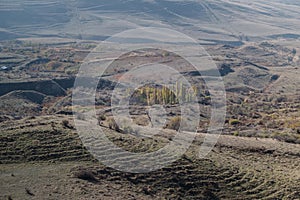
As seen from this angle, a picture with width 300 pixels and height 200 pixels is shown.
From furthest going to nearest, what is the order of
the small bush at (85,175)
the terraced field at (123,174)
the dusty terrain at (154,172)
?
the small bush at (85,175) < the dusty terrain at (154,172) < the terraced field at (123,174)

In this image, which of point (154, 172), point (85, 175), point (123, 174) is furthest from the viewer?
point (154, 172)

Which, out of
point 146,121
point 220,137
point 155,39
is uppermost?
point 220,137

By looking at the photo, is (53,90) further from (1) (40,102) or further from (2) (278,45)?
(2) (278,45)

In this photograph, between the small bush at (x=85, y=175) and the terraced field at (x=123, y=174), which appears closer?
the terraced field at (x=123, y=174)

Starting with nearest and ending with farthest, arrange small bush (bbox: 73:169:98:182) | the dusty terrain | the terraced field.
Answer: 1. the terraced field
2. the dusty terrain
3. small bush (bbox: 73:169:98:182)

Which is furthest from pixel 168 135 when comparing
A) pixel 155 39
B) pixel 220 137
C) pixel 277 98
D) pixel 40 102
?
pixel 155 39

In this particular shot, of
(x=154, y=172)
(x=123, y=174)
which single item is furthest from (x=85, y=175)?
(x=154, y=172)

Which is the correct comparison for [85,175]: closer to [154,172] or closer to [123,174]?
[123,174]

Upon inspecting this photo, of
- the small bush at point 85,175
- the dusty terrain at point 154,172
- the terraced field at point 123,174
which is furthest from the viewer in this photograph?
the small bush at point 85,175
